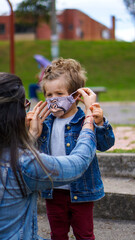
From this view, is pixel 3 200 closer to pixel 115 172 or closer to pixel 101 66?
pixel 115 172

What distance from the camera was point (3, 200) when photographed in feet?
4.93

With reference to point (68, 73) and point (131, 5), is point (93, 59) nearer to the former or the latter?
point (131, 5)

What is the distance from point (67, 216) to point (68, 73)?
0.96 m

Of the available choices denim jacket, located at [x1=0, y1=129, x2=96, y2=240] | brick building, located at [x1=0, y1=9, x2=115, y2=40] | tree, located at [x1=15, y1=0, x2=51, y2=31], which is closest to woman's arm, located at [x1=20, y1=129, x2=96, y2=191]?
denim jacket, located at [x1=0, y1=129, x2=96, y2=240]

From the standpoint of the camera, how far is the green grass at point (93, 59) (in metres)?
24.2

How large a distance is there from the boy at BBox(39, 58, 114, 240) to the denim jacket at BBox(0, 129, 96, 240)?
2.01 feet

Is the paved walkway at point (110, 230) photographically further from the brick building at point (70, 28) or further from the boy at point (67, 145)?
the brick building at point (70, 28)

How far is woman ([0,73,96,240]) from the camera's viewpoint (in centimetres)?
147

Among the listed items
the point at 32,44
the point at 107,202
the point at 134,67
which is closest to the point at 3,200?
the point at 107,202

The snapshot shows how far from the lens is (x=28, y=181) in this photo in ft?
4.88

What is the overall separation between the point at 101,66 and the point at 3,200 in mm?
26116

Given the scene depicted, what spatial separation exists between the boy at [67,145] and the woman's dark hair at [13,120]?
0.72 meters

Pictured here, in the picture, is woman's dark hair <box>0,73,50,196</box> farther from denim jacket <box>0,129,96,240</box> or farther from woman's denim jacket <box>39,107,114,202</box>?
woman's denim jacket <box>39,107,114,202</box>

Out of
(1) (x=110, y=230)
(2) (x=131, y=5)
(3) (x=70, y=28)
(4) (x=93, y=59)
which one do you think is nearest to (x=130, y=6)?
(2) (x=131, y=5)
